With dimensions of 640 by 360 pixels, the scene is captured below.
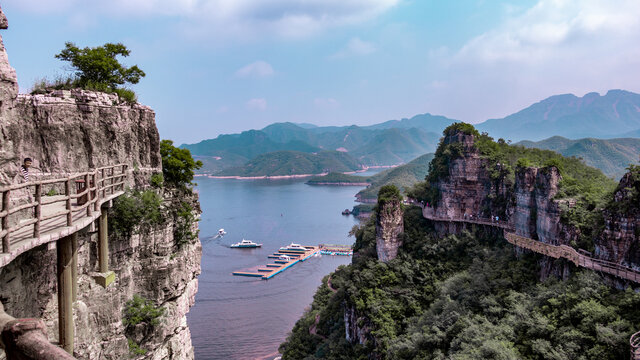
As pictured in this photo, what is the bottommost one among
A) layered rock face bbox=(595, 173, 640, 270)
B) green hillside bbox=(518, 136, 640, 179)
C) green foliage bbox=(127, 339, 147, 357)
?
green foliage bbox=(127, 339, 147, 357)

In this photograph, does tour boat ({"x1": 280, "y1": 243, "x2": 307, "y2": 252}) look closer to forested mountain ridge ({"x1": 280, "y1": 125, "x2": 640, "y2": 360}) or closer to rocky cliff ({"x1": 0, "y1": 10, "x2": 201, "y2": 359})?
forested mountain ridge ({"x1": 280, "y1": 125, "x2": 640, "y2": 360})

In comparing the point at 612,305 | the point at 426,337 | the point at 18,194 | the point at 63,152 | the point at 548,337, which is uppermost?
the point at 63,152

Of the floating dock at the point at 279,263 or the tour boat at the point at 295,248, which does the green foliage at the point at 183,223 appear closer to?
the floating dock at the point at 279,263

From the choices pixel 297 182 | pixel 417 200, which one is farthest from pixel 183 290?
pixel 297 182

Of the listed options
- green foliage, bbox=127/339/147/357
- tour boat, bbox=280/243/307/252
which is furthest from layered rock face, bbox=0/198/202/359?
tour boat, bbox=280/243/307/252

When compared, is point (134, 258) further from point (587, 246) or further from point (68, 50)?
point (587, 246)

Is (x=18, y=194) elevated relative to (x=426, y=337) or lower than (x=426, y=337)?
elevated
